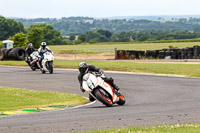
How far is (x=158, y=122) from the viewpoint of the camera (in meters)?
10.6

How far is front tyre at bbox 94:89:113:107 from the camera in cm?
1436

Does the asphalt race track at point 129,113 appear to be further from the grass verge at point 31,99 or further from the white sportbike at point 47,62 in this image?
the white sportbike at point 47,62

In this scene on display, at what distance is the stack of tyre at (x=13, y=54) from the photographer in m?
45.3

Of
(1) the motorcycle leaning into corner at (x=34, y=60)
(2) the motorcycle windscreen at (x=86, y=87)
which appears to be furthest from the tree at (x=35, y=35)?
(2) the motorcycle windscreen at (x=86, y=87)

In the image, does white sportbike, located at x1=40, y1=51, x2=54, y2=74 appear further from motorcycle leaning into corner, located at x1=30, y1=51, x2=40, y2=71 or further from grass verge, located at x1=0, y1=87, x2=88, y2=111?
grass verge, located at x1=0, y1=87, x2=88, y2=111

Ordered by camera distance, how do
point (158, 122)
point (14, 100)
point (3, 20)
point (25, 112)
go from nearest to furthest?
point (158, 122), point (25, 112), point (14, 100), point (3, 20)

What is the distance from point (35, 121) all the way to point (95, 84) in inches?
139

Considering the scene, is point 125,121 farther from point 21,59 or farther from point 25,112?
point 21,59

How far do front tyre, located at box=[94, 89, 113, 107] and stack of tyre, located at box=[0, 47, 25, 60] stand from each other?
31.7 m

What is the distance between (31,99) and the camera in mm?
16906

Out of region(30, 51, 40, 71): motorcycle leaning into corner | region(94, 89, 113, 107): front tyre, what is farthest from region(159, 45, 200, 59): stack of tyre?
region(94, 89, 113, 107): front tyre

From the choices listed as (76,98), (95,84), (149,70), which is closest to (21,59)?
(149,70)

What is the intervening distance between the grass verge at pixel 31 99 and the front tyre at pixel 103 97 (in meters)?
1.61

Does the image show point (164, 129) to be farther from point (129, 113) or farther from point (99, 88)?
point (99, 88)
